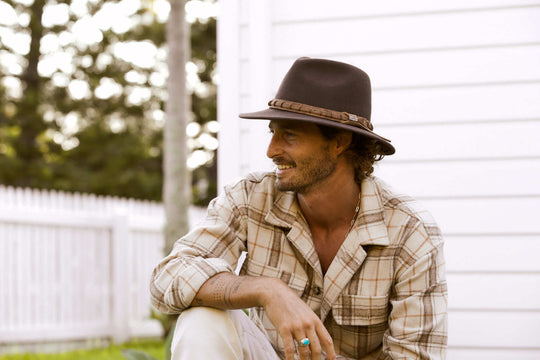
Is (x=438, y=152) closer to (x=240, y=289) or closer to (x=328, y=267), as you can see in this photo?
(x=328, y=267)

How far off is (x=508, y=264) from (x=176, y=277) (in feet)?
5.79

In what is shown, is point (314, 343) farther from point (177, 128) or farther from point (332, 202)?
point (177, 128)

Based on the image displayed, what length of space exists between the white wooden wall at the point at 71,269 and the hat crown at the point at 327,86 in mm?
5075

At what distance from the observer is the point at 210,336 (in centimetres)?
221

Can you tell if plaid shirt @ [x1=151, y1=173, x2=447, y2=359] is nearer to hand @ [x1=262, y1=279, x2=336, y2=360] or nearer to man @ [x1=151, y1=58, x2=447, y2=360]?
man @ [x1=151, y1=58, x2=447, y2=360]

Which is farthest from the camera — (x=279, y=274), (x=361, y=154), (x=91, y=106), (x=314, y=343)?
(x=91, y=106)

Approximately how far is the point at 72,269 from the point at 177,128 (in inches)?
79.1

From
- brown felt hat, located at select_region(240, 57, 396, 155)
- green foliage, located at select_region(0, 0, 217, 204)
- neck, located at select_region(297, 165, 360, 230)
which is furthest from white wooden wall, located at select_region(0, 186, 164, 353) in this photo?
green foliage, located at select_region(0, 0, 217, 204)

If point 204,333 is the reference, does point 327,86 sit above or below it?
above

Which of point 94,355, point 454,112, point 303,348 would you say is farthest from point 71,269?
point 303,348

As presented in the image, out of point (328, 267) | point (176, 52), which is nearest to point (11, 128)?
point (176, 52)

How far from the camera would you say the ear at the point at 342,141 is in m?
2.59

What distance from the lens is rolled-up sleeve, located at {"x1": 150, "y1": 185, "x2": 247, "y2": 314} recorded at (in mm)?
2303

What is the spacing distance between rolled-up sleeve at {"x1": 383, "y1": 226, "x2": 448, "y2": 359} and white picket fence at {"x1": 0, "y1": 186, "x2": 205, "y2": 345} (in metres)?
5.29
